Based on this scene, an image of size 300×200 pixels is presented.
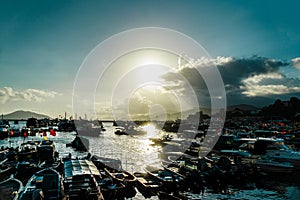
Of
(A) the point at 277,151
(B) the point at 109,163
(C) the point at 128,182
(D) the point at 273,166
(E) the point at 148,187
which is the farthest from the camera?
(A) the point at 277,151

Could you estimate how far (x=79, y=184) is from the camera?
26078 millimetres

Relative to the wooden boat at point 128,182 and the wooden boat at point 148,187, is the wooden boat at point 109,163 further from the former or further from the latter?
the wooden boat at point 148,187

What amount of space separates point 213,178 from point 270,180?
9.09 metres

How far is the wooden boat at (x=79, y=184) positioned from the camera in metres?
22.9

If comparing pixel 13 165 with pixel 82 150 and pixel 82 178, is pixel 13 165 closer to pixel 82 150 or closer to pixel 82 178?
pixel 82 178

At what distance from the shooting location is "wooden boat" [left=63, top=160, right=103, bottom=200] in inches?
900

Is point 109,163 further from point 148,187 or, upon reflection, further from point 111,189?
point 111,189

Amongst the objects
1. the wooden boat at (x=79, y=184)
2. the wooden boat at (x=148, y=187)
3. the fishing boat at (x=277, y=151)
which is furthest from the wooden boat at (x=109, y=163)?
the fishing boat at (x=277, y=151)

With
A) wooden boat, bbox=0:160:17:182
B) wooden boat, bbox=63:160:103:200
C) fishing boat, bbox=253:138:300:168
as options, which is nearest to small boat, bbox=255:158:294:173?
fishing boat, bbox=253:138:300:168

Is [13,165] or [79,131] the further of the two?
[79,131]

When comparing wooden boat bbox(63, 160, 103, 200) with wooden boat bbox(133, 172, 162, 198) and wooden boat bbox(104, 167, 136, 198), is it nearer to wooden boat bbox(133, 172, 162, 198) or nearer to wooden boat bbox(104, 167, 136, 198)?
wooden boat bbox(104, 167, 136, 198)

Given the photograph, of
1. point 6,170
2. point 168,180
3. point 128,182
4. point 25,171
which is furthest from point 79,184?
point 6,170

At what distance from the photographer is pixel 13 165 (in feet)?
144

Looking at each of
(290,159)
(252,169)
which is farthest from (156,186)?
(290,159)
